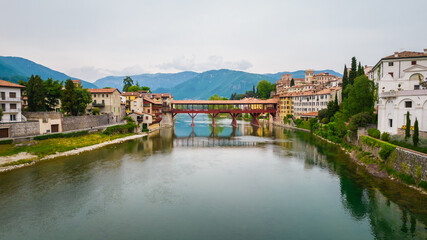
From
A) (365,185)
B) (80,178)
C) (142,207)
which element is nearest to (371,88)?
(365,185)

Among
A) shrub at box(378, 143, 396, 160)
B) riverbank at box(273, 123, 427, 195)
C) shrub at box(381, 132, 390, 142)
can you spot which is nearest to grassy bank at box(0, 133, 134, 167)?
riverbank at box(273, 123, 427, 195)

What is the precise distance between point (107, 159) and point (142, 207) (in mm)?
13938

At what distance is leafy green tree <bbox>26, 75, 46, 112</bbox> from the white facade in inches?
133

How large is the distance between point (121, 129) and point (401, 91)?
40.1 meters

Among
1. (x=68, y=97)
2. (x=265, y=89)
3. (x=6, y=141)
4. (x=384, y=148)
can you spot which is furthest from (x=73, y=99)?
(x=265, y=89)

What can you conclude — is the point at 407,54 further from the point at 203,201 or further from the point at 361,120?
the point at 203,201

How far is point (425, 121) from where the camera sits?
2184 cm

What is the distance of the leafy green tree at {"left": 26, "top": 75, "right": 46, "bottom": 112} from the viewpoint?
3481cm

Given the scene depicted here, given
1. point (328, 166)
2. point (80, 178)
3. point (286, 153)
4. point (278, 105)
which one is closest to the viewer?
point (80, 178)

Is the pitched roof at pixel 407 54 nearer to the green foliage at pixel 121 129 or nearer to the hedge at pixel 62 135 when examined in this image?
the green foliage at pixel 121 129

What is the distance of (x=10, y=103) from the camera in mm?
30438

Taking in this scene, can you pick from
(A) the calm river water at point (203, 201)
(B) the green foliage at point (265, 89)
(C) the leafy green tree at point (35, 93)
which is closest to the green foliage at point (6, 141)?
(A) the calm river water at point (203, 201)

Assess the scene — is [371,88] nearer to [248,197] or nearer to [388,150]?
[388,150]

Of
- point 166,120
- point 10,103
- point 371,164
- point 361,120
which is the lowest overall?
point 371,164
